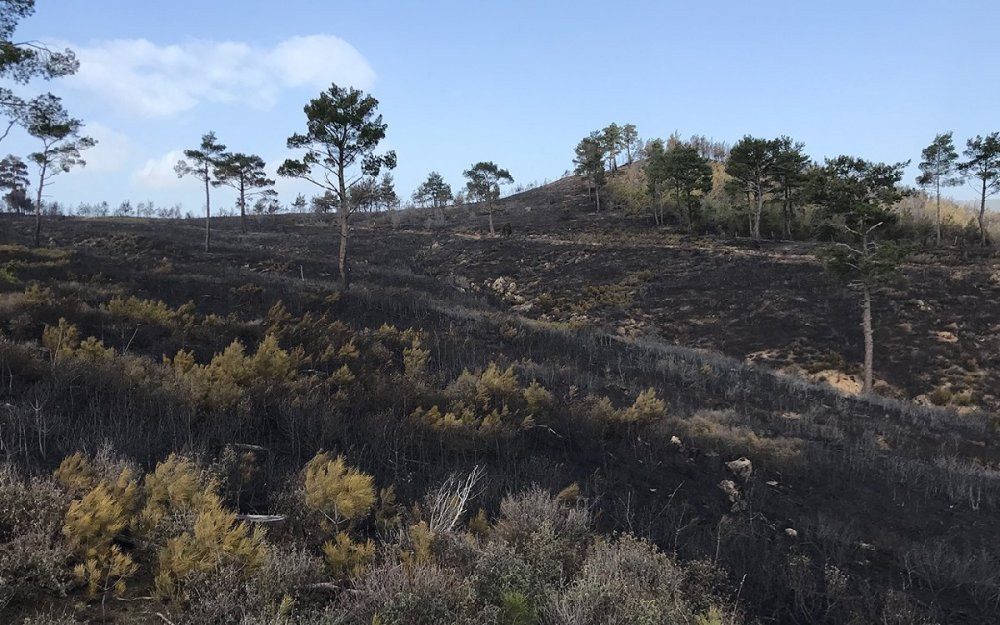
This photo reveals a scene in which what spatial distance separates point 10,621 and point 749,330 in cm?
2509

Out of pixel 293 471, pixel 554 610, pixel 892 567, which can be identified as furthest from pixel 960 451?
pixel 293 471

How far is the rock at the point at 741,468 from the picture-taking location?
22.5 feet

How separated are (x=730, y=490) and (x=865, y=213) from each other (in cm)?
1683

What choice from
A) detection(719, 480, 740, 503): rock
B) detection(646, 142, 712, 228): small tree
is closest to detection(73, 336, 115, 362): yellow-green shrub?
detection(719, 480, 740, 503): rock

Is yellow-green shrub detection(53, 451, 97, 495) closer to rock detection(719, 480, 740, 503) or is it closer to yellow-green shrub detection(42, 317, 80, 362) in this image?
yellow-green shrub detection(42, 317, 80, 362)

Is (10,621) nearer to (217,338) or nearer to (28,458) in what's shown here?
(28,458)

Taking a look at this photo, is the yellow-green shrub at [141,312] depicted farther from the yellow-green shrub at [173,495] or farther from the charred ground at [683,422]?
the yellow-green shrub at [173,495]

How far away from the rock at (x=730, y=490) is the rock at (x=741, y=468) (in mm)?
342

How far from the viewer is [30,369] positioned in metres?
5.92

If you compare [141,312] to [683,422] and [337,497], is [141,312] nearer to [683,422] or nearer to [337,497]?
[337,497]

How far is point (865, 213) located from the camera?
18422 mm

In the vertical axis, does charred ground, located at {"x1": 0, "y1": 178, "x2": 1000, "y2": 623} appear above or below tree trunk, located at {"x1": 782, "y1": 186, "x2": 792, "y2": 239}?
below

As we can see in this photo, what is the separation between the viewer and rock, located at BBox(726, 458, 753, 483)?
6.84m

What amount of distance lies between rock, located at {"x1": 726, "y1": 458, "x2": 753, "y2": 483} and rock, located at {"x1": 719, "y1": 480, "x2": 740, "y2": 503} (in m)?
0.34
